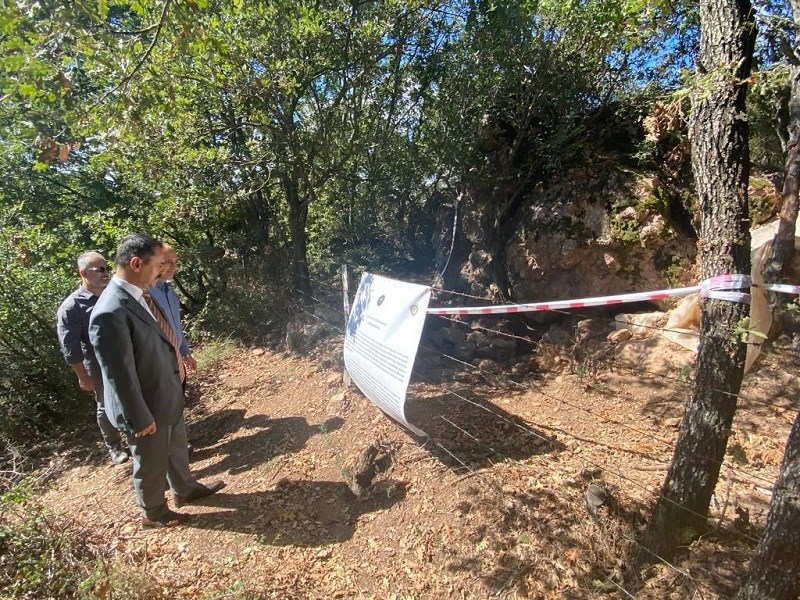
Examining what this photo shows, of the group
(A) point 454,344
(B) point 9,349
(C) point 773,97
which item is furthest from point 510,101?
(B) point 9,349

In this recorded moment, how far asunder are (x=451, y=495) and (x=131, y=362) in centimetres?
249

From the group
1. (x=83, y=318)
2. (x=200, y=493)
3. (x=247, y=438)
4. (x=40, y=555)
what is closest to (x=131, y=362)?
(x=40, y=555)

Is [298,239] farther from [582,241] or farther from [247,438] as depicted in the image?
[582,241]

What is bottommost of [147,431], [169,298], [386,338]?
[147,431]

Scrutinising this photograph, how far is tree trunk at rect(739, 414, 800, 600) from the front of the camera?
188 cm

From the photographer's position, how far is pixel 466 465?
12.0ft

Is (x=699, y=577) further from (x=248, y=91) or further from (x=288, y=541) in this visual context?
(x=248, y=91)

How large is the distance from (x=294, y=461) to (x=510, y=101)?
5.64 meters

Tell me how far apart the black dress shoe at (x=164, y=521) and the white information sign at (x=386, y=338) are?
5.92ft

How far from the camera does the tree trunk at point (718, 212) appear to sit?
217cm

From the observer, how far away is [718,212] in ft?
7.45

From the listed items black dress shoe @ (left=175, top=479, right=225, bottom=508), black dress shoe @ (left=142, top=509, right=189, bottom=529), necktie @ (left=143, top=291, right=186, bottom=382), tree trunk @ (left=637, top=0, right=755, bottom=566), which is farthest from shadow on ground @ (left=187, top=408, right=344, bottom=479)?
tree trunk @ (left=637, top=0, right=755, bottom=566)

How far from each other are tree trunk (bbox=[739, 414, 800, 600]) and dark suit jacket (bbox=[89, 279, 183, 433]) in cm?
349

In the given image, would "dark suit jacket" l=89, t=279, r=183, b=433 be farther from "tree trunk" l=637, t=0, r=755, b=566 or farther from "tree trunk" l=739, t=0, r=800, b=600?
"tree trunk" l=739, t=0, r=800, b=600
